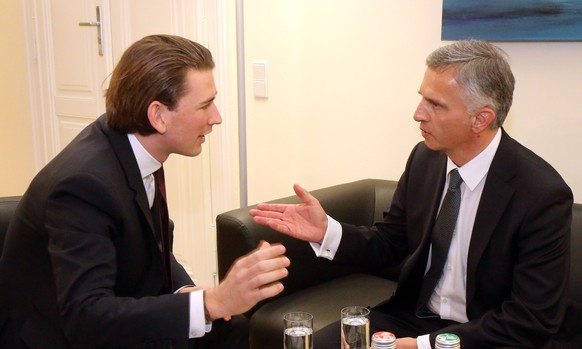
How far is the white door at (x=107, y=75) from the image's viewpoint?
12.7ft

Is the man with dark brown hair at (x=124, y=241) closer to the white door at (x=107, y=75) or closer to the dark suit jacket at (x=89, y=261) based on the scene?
the dark suit jacket at (x=89, y=261)

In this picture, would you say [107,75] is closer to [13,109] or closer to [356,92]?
[13,109]

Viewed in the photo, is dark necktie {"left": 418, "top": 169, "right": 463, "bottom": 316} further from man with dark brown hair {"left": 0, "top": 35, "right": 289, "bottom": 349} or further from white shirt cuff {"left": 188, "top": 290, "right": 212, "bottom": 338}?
white shirt cuff {"left": 188, "top": 290, "right": 212, "bottom": 338}

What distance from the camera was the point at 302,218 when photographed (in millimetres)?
2359

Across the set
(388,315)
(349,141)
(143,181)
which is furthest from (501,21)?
(143,181)

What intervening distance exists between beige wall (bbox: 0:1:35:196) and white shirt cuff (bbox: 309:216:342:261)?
3.50 metres

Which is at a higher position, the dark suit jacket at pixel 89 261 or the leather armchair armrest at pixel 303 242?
the dark suit jacket at pixel 89 261

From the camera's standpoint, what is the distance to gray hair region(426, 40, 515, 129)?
2.14 m

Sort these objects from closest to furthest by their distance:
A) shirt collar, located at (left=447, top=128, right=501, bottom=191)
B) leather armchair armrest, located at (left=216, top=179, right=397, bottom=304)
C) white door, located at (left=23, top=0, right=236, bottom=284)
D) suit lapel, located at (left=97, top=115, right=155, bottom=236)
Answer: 1. suit lapel, located at (left=97, top=115, right=155, bottom=236)
2. shirt collar, located at (left=447, top=128, right=501, bottom=191)
3. leather armchair armrest, located at (left=216, top=179, right=397, bottom=304)
4. white door, located at (left=23, top=0, right=236, bottom=284)

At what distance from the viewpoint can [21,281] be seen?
195 cm

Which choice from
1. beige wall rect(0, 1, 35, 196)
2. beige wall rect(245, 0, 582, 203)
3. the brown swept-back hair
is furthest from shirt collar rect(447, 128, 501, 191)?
beige wall rect(0, 1, 35, 196)

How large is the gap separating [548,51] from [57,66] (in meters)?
3.30

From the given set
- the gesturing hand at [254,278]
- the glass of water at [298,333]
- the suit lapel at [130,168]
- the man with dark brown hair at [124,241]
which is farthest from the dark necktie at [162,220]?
the glass of water at [298,333]

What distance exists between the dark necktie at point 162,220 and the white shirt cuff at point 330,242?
48 centimetres
